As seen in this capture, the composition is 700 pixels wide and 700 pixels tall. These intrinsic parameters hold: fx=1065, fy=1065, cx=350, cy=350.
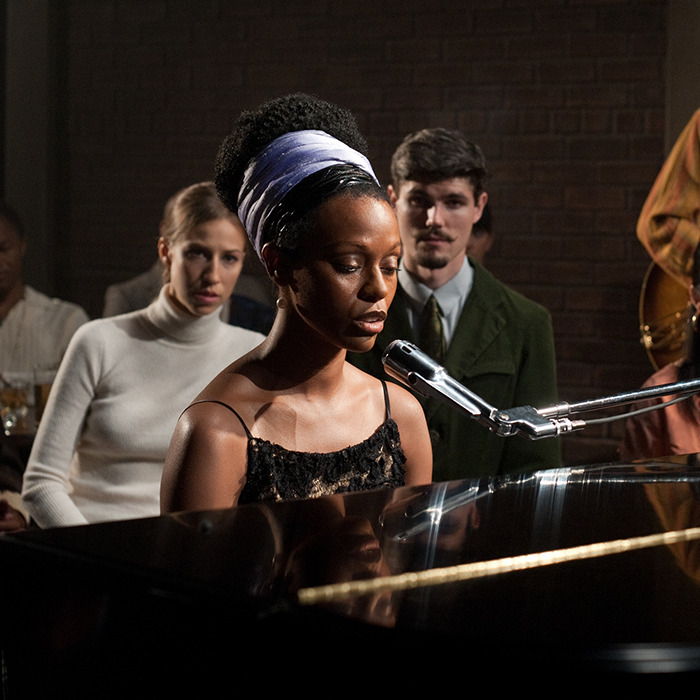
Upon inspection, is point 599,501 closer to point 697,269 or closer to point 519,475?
point 519,475

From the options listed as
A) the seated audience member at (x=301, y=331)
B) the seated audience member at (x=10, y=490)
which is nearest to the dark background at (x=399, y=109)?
the seated audience member at (x=10, y=490)

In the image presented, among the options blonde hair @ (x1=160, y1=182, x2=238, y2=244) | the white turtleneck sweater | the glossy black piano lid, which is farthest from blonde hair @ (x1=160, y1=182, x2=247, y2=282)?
the glossy black piano lid

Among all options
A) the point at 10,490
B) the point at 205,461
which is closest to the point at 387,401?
the point at 205,461

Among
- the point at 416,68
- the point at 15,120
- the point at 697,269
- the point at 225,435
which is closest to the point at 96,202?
the point at 15,120

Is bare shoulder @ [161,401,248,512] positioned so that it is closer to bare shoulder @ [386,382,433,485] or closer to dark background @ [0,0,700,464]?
bare shoulder @ [386,382,433,485]

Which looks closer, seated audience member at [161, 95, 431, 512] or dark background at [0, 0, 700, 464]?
seated audience member at [161, 95, 431, 512]

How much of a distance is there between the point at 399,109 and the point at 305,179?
3.69m

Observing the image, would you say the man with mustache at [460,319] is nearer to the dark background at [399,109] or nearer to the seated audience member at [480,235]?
the seated audience member at [480,235]

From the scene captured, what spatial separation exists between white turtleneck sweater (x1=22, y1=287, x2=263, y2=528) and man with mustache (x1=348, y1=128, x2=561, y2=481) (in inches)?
17.5

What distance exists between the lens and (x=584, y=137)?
4578mm

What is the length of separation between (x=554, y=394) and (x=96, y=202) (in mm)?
3743

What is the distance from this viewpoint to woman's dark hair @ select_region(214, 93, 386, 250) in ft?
4.25

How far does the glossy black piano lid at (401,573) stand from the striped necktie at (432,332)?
93 cm

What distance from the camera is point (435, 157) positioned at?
224 cm
